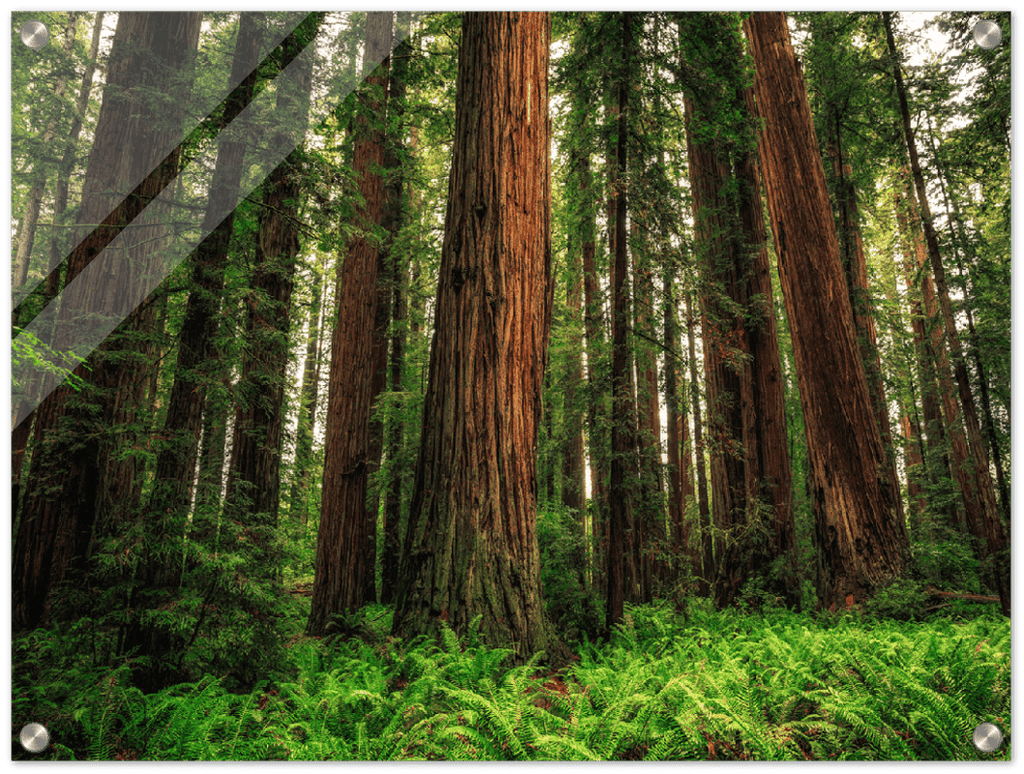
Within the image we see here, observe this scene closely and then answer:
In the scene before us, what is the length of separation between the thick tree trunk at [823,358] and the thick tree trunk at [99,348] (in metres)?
7.15

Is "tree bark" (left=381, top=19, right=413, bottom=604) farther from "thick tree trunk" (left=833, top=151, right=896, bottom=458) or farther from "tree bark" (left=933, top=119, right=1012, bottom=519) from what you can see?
"thick tree trunk" (left=833, top=151, right=896, bottom=458)

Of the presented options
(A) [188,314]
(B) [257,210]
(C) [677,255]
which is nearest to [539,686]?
(A) [188,314]

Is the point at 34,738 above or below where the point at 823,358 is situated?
below

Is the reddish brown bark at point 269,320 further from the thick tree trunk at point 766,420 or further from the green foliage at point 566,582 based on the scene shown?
the thick tree trunk at point 766,420

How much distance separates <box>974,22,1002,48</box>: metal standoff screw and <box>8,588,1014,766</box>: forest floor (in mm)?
2616

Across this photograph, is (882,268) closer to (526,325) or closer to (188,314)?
(526,325)

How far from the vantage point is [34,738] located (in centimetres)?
180

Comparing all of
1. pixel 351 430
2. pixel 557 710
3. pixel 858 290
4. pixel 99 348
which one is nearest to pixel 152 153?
pixel 99 348

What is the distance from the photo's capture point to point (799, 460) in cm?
1562

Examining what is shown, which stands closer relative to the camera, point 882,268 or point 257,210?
point 257,210

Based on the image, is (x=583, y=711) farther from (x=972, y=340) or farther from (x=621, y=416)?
(x=972, y=340)

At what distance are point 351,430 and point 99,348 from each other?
3.40 meters

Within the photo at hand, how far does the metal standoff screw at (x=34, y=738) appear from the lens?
1766 mm

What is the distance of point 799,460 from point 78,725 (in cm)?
1674
